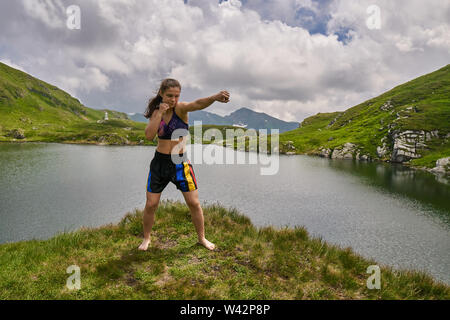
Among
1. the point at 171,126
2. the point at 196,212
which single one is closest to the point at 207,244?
the point at 196,212

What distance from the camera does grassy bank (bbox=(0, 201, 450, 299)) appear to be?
4844 mm

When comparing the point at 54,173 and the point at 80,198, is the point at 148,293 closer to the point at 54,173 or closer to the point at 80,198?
the point at 80,198

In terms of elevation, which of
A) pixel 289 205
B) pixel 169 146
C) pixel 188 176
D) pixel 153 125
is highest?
pixel 153 125

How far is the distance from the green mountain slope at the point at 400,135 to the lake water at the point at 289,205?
4059 centimetres

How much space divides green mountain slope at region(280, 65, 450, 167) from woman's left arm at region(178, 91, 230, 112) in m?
86.9

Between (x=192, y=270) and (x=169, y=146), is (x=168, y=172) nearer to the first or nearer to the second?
(x=169, y=146)

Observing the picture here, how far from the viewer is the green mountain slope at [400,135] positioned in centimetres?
8044

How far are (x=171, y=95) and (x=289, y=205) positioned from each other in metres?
29.3

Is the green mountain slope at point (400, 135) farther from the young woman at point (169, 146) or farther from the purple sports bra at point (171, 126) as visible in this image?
the purple sports bra at point (171, 126)

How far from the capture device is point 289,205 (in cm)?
3189

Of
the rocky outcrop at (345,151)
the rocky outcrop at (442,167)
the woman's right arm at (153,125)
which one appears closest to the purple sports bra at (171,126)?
the woman's right arm at (153,125)

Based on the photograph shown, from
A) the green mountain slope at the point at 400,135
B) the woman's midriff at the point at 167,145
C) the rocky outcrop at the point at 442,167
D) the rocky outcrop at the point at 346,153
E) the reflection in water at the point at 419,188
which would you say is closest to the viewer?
the woman's midriff at the point at 167,145

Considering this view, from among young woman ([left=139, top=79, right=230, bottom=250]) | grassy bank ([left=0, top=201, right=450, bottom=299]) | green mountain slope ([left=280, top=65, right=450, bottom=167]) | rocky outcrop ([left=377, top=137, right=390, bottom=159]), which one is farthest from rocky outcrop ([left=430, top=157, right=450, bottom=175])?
young woman ([left=139, top=79, right=230, bottom=250])

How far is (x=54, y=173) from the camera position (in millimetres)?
43344
